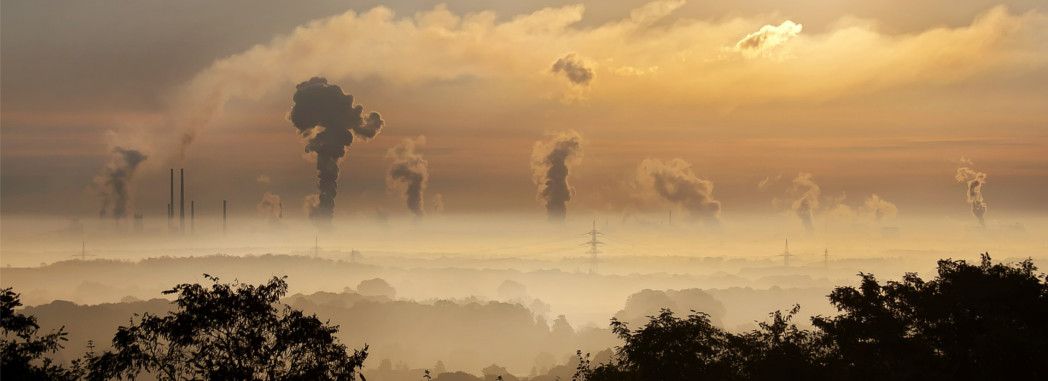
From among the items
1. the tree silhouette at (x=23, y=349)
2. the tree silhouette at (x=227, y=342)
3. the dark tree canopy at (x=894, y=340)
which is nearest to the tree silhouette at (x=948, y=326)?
the dark tree canopy at (x=894, y=340)

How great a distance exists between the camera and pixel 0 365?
37.4 meters

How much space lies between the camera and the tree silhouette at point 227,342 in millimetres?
36562

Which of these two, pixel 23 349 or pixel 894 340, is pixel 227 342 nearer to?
pixel 23 349

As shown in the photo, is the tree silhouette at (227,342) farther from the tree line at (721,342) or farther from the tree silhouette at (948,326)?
the tree silhouette at (948,326)

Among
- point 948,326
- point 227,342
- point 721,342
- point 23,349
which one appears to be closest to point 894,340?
point 948,326

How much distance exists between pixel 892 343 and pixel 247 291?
2710 cm

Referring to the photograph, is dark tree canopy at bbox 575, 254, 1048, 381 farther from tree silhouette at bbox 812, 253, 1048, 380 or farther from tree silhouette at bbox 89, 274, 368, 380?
tree silhouette at bbox 89, 274, 368, 380

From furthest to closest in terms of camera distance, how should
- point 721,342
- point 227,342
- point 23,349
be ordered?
point 721,342 < point 23,349 < point 227,342

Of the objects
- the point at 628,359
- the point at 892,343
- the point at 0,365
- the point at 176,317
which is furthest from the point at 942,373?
the point at 0,365

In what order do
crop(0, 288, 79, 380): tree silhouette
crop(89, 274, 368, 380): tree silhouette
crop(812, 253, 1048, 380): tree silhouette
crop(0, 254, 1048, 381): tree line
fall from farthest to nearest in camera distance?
1. crop(812, 253, 1048, 380): tree silhouette
2. crop(0, 288, 79, 380): tree silhouette
3. crop(0, 254, 1048, 381): tree line
4. crop(89, 274, 368, 380): tree silhouette

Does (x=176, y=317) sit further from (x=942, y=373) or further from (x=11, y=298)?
(x=942, y=373)

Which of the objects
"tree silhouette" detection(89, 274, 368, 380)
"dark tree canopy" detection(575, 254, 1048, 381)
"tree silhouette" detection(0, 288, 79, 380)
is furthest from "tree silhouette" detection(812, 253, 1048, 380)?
"tree silhouette" detection(0, 288, 79, 380)

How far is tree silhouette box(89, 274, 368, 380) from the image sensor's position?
1439 inches

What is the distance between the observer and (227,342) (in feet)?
121
